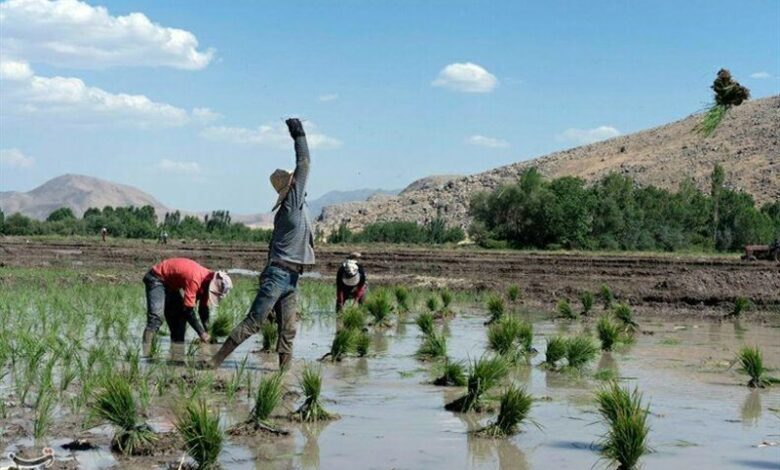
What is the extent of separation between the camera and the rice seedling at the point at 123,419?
19.9ft

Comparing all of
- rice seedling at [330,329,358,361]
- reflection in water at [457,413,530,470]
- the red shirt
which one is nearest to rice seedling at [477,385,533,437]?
reflection in water at [457,413,530,470]

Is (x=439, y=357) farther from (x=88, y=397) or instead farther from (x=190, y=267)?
(x=88, y=397)

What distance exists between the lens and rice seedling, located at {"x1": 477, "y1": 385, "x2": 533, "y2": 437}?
6.73 metres

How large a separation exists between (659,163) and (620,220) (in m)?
36.1

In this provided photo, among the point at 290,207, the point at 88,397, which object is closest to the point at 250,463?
the point at 88,397

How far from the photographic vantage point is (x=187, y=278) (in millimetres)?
A: 10312

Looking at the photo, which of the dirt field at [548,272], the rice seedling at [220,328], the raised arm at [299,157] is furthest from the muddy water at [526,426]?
the dirt field at [548,272]

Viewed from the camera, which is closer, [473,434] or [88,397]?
[473,434]

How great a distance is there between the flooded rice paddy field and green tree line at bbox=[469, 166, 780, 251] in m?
44.3

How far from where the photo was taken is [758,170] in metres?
80.5

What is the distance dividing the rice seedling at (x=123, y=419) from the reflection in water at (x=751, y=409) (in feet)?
13.8

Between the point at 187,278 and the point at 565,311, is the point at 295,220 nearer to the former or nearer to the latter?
the point at 187,278

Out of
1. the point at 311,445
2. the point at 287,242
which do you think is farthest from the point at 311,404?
the point at 287,242

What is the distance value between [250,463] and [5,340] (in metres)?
4.22
